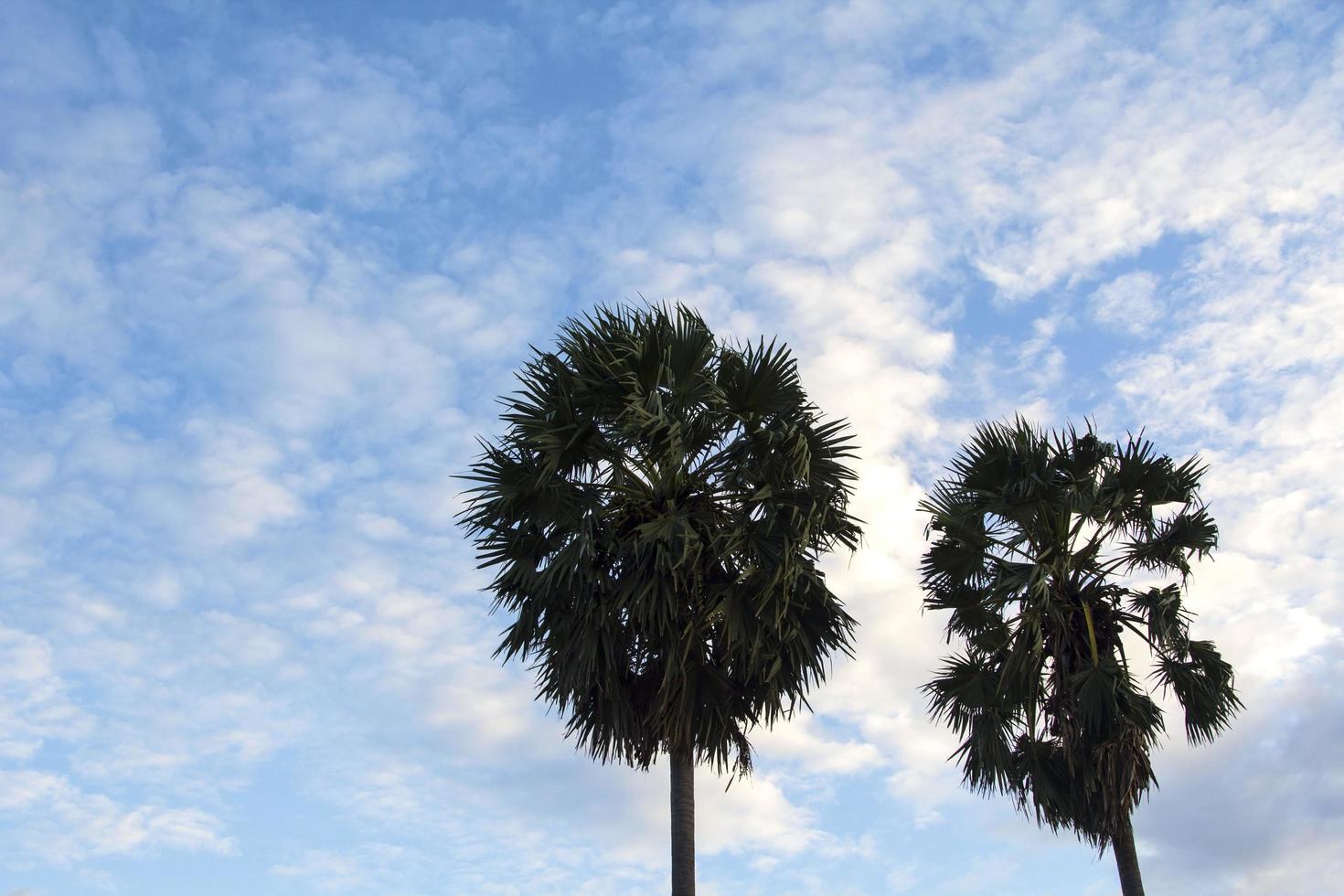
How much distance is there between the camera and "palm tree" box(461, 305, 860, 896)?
12703 millimetres

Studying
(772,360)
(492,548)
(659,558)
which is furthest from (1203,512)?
(492,548)

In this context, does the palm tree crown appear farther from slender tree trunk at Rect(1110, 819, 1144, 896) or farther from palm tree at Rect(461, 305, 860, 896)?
slender tree trunk at Rect(1110, 819, 1144, 896)

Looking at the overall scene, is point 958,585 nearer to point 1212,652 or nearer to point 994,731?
point 994,731

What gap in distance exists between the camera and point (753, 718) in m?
13.1

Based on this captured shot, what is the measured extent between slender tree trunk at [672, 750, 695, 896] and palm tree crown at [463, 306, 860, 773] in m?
0.23

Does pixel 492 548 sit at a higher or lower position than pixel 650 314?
lower

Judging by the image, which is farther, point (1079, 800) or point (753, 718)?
point (1079, 800)

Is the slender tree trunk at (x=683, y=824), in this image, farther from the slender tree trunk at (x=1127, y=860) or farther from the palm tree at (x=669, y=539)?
the slender tree trunk at (x=1127, y=860)

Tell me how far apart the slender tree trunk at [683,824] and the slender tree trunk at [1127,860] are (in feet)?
17.4

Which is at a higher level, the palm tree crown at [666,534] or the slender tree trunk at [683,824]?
the palm tree crown at [666,534]

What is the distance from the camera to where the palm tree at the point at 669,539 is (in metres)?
12.7

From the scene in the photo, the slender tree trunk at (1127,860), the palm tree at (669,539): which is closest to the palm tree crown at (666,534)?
the palm tree at (669,539)

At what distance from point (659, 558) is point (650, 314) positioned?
119 inches

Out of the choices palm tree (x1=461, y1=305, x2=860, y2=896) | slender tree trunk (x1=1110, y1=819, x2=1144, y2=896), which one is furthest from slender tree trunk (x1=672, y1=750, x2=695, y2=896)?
slender tree trunk (x1=1110, y1=819, x2=1144, y2=896)
